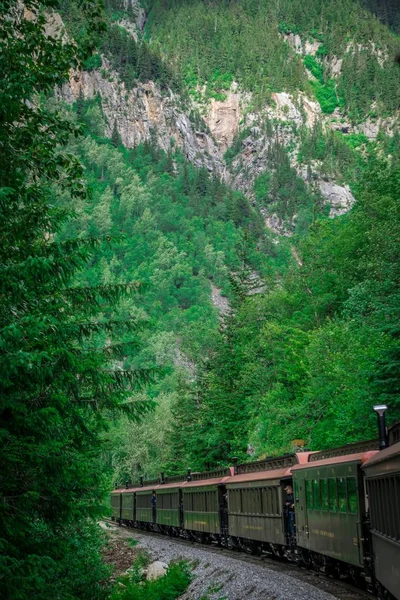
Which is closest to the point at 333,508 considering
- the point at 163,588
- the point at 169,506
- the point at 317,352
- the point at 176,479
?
the point at 163,588

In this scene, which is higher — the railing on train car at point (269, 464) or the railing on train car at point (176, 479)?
the railing on train car at point (269, 464)

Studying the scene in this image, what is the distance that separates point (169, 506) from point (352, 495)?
29885 millimetres

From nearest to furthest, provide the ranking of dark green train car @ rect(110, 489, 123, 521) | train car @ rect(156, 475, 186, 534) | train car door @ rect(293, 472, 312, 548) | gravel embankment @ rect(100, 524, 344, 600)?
gravel embankment @ rect(100, 524, 344, 600), train car door @ rect(293, 472, 312, 548), train car @ rect(156, 475, 186, 534), dark green train car @ rect(110, 489, 123, 521)

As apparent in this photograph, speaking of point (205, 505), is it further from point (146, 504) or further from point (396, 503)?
point (396, 503)

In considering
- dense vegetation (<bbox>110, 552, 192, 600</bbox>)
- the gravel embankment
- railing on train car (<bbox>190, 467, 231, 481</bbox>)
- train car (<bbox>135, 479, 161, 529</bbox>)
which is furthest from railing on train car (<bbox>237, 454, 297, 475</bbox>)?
train car (<bbox>135, 479, 161, 529</bbox>)

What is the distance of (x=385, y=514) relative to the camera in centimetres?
1200

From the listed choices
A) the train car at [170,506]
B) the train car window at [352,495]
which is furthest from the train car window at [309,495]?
the train car at [170,506]

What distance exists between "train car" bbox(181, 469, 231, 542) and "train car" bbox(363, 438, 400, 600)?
18963 mm

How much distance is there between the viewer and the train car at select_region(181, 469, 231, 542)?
32938 millimetres

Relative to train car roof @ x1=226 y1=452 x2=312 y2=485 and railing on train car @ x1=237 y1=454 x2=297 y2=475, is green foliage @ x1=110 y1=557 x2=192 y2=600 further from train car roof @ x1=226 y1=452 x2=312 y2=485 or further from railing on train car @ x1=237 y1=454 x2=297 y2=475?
railing on train car @ x1=237 y1=454 x2=297 y2=475

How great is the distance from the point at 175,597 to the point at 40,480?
1004 cm

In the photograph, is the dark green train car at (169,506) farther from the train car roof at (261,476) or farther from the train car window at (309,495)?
the train car window at (309,495)

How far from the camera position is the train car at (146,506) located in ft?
166

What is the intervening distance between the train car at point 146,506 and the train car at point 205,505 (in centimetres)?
936
